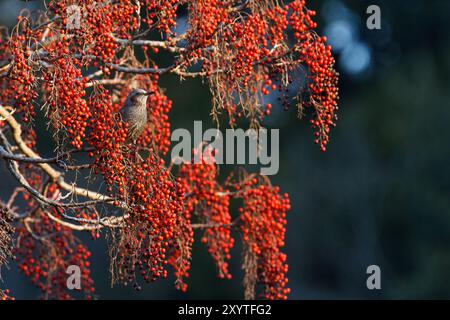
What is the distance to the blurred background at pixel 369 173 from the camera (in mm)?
17422

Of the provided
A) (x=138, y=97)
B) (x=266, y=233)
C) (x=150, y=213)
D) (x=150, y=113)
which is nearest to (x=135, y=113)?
(x=138, y=97)

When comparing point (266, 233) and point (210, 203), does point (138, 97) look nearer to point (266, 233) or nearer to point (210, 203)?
point (210, 203)

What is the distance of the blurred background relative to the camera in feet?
57.2

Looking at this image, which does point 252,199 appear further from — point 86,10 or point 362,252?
point 362,252

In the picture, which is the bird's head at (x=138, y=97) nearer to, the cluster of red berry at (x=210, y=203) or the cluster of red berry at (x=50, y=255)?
the cluster of red berry at (x=210, y=203)

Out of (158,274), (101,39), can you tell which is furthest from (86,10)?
(158,274)

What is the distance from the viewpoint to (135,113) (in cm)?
608

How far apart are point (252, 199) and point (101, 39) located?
76.6 inches

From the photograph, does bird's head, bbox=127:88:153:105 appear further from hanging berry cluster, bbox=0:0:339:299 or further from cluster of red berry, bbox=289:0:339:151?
cluster of red berry, bbox=289:0:339:151

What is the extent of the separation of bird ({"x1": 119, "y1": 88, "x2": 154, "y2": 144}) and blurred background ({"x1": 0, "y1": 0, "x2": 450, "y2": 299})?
11507 millimetres

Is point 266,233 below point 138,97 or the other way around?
below

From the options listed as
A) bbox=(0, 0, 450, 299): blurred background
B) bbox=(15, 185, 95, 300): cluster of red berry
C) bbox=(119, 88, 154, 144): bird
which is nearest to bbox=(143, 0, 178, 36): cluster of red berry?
bbox=(119, 88, 154, 144): bird

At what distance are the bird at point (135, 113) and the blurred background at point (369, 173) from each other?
37.8 feet

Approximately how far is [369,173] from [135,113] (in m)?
13.1
